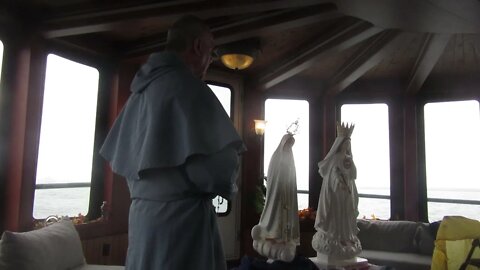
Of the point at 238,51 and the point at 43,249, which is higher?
the point at 238,51

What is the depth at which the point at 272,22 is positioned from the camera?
364 centimetres

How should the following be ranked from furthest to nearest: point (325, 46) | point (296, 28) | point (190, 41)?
point (325, 46), point (296, 28), point (190, 41)

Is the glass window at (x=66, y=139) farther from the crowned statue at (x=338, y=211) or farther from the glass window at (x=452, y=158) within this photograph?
the glass window at (x=452, y=158)

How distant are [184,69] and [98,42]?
3466mm

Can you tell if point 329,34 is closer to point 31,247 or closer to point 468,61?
point 468,61

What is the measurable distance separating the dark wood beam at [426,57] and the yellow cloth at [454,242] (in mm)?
2149

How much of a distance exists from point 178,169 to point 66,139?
3.31 meters

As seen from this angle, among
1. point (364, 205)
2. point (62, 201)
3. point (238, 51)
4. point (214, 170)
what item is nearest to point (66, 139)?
point (62, 201)

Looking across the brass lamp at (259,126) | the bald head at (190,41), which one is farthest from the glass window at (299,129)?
the bald head at (190,41)

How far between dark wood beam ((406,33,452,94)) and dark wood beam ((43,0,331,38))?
1.65 meters

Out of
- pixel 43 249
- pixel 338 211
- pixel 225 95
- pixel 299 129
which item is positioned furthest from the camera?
pixel 299 129

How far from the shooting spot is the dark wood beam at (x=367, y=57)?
4188 millimetres

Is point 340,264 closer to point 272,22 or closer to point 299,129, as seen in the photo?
point 272,22

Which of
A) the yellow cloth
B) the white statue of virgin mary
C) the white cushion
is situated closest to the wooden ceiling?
the white statue of virgin mary
